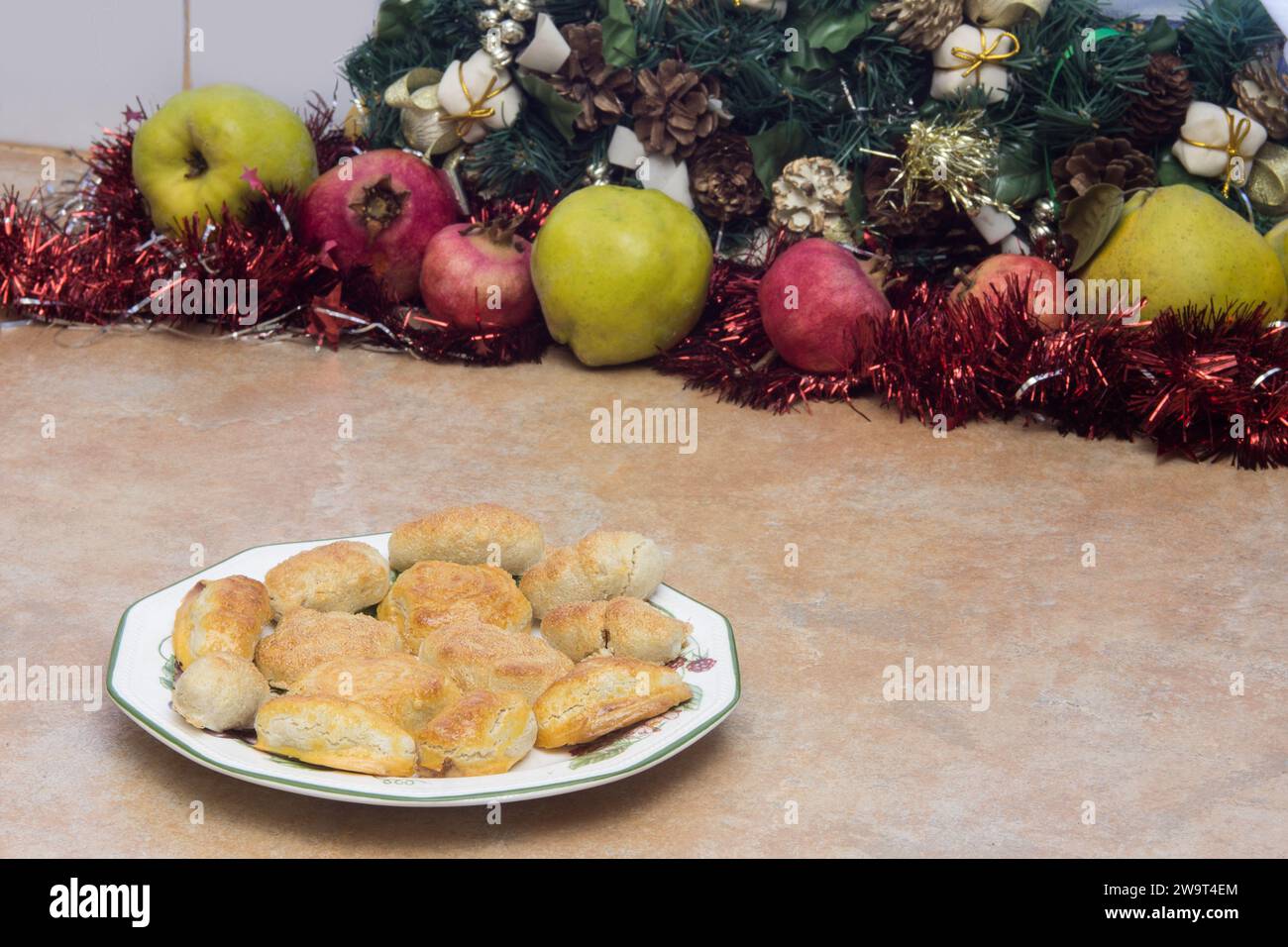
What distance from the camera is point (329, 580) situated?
84 cm

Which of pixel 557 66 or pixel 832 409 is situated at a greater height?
pixel 557 66

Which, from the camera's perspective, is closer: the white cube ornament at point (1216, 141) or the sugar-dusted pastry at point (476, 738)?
the sugar-dusted pastry at point (476, 738)

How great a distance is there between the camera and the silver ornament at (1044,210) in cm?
146

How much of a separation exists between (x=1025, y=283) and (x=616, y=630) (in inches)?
27.4

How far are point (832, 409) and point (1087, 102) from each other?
40 centimetres

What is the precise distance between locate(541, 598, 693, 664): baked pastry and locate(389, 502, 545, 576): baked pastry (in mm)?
70

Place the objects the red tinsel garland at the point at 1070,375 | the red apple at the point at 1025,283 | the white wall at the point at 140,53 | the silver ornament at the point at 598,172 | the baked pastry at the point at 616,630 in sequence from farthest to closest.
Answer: the white wall at the point at 140,53 → the silver ornament at the point at 598,172 → the red apple at the point at 1025,283 → the red tinsel garland at the point at 1070,375 → the baked pastry at the point at 616,630

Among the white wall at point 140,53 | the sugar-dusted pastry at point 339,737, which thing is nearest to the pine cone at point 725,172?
the white wall at point 140,53

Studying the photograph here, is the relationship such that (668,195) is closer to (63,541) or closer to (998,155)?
(998,155)

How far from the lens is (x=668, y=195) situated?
1.53 meters

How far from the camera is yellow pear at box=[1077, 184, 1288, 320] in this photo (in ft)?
4.28

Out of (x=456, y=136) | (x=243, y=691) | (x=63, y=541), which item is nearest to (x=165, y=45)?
(x=456, y=136)

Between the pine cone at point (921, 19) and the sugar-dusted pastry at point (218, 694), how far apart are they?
0.99m

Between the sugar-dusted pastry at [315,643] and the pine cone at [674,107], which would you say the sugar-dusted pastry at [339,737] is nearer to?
the sugar-dusted pastry at [315,643]
